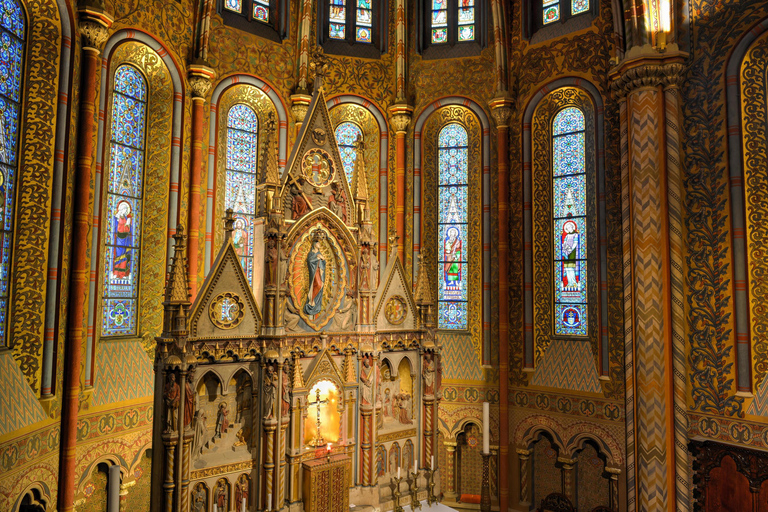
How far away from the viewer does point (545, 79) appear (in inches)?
542

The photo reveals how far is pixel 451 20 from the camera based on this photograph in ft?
50.6

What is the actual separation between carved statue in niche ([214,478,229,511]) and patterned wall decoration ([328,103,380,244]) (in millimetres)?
7647

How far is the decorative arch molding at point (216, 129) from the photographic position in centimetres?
1289

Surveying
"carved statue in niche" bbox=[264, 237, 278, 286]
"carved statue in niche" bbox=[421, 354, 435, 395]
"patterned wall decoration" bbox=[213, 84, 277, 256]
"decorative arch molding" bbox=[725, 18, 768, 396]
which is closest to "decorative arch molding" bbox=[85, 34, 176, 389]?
"patterned wall decoration" bbox=[213, 84, 277, 256]

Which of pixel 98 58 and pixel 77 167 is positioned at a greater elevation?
pixel 98 58

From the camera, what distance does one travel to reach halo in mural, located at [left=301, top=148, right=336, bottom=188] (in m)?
10.3

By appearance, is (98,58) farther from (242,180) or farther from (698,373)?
(698,373)

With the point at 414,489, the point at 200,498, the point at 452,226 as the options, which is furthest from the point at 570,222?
the point at 200,498

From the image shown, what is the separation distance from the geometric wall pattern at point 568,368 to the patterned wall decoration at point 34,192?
9940 mm

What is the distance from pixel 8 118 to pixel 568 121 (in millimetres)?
11140

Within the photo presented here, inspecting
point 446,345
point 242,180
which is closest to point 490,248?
point 446,345

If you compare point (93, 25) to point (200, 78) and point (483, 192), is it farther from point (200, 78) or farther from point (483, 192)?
point (483, 192)

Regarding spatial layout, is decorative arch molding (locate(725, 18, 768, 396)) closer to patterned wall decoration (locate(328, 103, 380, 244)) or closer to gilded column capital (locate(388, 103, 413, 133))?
gilded column capital (locate(388, 103, 413, 133))

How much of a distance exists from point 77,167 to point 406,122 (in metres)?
7.93
